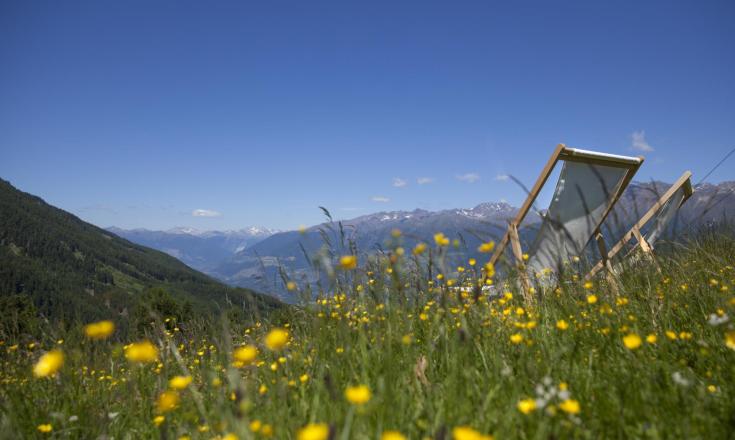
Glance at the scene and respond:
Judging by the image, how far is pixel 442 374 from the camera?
180cm

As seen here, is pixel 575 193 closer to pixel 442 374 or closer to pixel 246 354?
pixel 442 374

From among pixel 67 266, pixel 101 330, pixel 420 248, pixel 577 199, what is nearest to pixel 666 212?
pixel 577 199

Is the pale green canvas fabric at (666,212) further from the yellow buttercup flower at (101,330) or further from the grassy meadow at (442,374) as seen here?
the yellow buttercup flower at (101,330)

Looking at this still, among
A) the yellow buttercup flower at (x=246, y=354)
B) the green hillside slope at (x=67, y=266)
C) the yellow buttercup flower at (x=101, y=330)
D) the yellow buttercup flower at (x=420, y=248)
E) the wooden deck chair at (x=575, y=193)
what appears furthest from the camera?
the green hillside slope at (x=67, y=266)

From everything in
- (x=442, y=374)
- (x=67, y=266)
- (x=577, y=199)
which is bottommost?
(x=67, y=266)

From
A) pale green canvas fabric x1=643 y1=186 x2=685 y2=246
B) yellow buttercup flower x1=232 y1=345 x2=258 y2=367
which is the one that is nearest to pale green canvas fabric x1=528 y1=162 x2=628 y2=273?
pale green canvas fabric x1=643 y1=186 x2=685 y2=246

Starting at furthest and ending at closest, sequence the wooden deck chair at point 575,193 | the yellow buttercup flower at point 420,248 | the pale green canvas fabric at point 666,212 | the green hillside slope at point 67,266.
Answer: the green hillside slope at point 67,266, the pale green canvas fabric at point 666,212, the wooden deck chair at point 575,193, the yellow buttercup flower at point 420,248

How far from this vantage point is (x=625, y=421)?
130 cm

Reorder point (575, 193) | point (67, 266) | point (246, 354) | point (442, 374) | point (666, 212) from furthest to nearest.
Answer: point (67, 266)
point (666, 212)
point (575, 193)
point (442, 374)
point (246, 354)

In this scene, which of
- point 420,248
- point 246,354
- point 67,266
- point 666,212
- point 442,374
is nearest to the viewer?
point 246,354

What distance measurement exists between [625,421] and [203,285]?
528ft

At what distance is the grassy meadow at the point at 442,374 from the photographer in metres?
1.26

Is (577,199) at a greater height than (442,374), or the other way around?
(577,199)

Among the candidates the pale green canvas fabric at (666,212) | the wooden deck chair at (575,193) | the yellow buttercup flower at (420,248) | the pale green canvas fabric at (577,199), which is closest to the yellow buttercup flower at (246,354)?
the yellow buttercup flower at (420,248)
